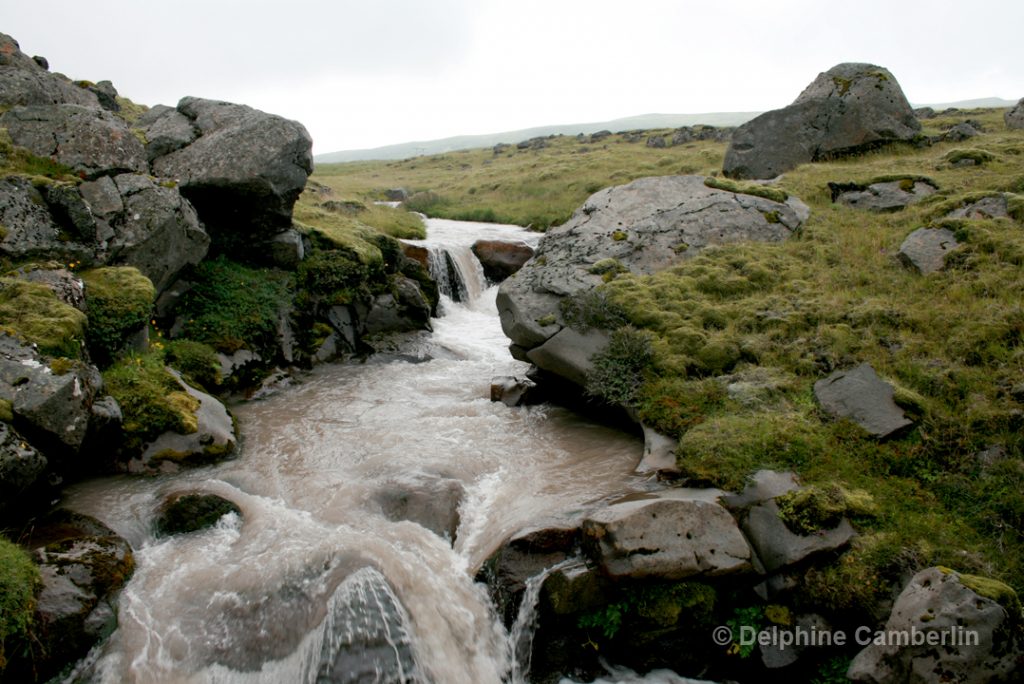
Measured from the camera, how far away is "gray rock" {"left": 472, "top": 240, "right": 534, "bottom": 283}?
2808 cm

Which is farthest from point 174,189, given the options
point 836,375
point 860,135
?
point 860,135

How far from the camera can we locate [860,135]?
79.0 ft

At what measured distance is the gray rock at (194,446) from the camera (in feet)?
39.2

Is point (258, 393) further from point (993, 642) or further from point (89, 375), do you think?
point (993, 642)

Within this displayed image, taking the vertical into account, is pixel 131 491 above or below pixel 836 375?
below

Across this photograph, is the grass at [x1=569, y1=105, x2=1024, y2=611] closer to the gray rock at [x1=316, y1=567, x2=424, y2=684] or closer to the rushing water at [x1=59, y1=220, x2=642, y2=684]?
the rushing water at [x1=59, y1=220, x2=642, y2=684]

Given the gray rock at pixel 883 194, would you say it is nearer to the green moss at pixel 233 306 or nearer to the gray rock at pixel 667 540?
the gray rock at pixel 667 540

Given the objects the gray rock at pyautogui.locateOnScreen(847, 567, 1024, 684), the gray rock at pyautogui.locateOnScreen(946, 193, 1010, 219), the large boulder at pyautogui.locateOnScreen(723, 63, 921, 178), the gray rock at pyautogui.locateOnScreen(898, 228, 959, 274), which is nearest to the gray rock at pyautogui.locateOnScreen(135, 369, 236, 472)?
the gray rock at pyautogui.locateOnScreen(847, 567, 1024, 684)

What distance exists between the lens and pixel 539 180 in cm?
4756

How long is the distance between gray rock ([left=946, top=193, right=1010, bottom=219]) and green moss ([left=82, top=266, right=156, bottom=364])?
2026 cm

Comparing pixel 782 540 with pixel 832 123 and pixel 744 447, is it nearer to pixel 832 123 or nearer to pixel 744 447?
pixel 744 447

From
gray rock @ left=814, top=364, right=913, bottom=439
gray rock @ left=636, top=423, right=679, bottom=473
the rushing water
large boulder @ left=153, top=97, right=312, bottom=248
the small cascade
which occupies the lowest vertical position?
the small cascade

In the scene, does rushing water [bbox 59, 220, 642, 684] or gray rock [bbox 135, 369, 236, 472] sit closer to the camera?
rushing water [bbox 59, 220, 642, 684]

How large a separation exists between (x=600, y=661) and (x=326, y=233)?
60.1 feet
